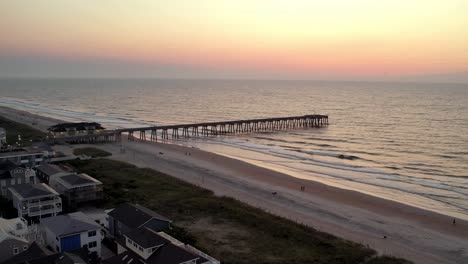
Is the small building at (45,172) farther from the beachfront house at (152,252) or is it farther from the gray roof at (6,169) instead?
the beachfront house at (152,252)

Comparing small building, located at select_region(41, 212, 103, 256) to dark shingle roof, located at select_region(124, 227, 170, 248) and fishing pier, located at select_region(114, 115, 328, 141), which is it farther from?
fishing pier, located at select_region(114, 115, 328, 141)

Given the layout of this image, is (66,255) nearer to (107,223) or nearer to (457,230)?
(107,223)

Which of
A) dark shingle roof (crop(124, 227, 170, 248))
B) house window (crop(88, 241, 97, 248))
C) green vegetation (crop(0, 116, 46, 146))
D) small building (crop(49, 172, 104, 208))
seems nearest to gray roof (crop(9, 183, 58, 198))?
small building (crop(49, 172, 104, 208))

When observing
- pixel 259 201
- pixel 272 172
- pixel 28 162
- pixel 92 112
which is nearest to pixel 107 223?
pixel 259 201

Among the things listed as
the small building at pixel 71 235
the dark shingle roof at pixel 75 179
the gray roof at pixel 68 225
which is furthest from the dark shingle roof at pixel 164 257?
the dark shingle roof at pixel 75 179

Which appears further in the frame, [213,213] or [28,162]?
[28,162]

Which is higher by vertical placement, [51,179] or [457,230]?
[51,179]
